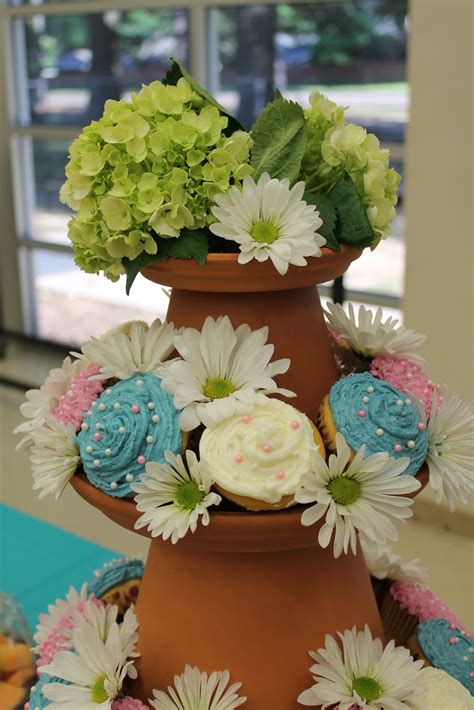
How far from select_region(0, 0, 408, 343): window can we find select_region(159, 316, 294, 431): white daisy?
1669mm

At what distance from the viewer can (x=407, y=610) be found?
0.94 m

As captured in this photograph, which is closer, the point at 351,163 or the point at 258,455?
the point at 258,455

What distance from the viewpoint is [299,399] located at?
2.59 feet

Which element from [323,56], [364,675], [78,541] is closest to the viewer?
[364,675]

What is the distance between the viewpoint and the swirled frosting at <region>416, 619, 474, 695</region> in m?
0.83

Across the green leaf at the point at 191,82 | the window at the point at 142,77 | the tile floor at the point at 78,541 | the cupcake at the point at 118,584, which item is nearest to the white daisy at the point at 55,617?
the cupcake at the point at 118,584

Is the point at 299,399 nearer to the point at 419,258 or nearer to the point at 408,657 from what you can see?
the point at 408,657

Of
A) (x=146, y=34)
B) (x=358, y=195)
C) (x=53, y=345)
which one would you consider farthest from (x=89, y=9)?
(x=358, y=195)

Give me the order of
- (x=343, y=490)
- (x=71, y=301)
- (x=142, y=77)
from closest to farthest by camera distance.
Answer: (x=343, y=490)
(x=142, y=77)
(x=71, y=301)

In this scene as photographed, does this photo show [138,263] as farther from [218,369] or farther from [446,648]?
[446,648]

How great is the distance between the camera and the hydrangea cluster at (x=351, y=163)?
0.78 metres

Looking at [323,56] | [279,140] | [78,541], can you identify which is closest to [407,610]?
[279,140]

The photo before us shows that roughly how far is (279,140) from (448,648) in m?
0.50

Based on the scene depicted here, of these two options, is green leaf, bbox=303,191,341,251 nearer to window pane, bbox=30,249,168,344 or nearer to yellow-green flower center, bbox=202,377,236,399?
yellow-green flower center, bbox=202,377,236,399
